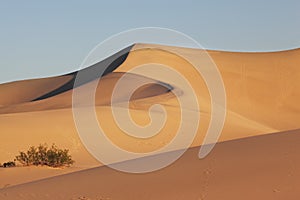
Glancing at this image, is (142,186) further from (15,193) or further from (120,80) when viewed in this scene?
(120,80)

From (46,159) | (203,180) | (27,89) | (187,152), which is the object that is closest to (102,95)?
(46,159)

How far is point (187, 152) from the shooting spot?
12.8 m

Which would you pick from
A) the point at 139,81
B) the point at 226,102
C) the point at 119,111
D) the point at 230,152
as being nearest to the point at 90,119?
the point at 119,111

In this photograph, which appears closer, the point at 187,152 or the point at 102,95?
the point at 187,152

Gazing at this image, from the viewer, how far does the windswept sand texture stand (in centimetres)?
870

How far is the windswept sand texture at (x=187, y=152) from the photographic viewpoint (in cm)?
870

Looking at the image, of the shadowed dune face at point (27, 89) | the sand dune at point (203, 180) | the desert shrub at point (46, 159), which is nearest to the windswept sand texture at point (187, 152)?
the sand dune at point (203, 180)

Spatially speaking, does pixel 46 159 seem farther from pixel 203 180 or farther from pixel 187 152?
pixel 203 180

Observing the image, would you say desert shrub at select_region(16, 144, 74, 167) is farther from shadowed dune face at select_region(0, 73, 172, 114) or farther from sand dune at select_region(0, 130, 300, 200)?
shadowed dune face at select_region(0, 73, 172, 114)

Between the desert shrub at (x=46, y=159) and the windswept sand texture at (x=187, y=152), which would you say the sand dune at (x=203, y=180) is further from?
the desert shrub at (x=46, y=159)

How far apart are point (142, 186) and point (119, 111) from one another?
15301 mm

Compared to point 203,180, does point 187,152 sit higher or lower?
higher

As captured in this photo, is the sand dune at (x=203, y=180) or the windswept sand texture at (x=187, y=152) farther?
the windswept sand texture at (x=187, y=152)

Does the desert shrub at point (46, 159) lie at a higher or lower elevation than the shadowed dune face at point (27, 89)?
lower
